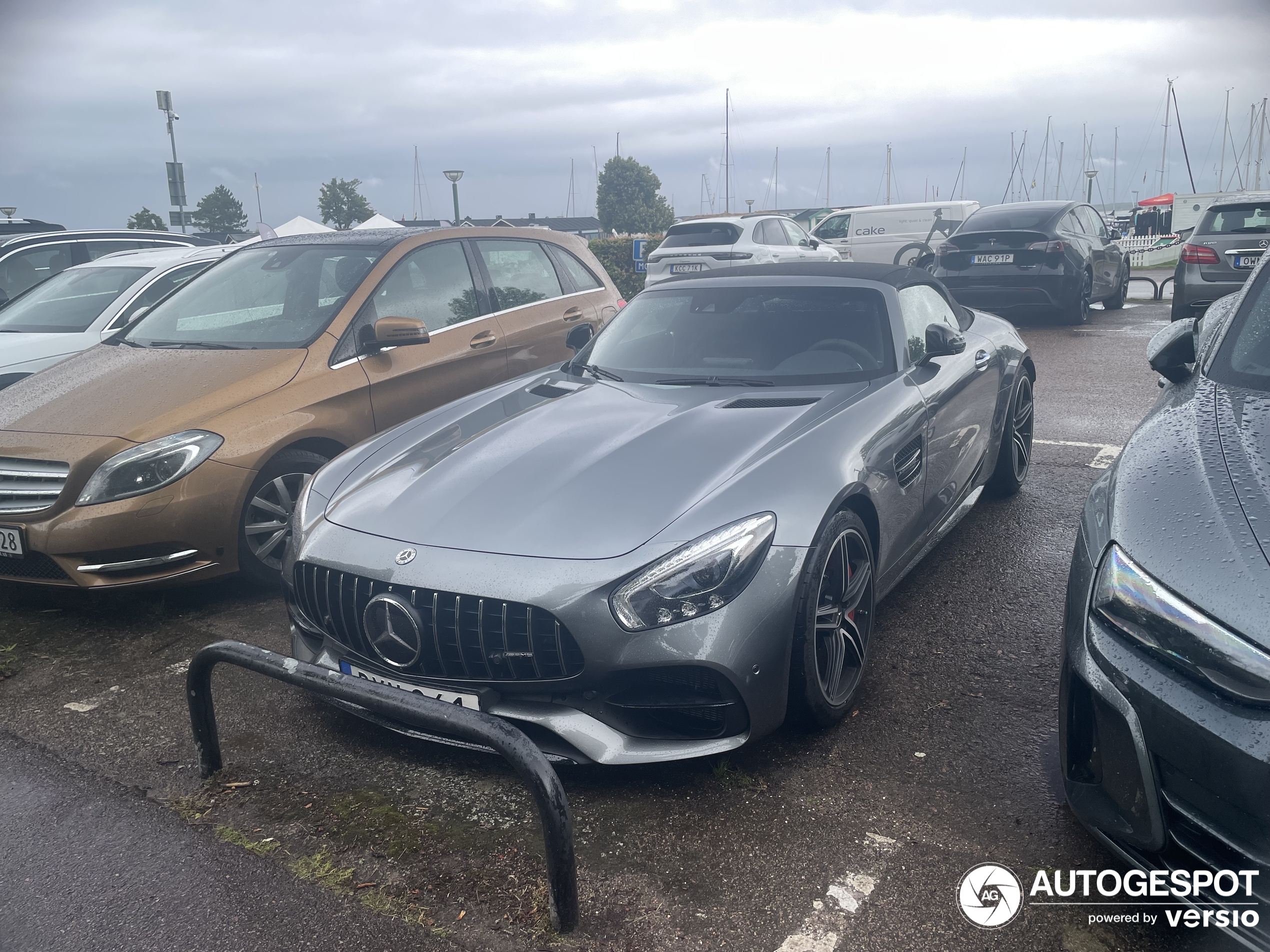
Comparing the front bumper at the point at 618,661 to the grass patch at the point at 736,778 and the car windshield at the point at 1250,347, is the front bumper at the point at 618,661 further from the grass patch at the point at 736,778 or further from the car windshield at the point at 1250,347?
the car windshield at the point at 1250,347

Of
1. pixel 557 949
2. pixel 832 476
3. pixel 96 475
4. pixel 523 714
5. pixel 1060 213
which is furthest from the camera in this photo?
pixel 1060 213

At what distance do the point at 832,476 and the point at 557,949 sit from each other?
158 cm

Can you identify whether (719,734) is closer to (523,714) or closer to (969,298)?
(523,714)

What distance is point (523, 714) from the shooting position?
8.84 feet

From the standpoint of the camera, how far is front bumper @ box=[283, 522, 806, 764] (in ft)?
8.56

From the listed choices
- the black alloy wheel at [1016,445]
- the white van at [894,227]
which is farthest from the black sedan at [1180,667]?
the white van at [894,227]

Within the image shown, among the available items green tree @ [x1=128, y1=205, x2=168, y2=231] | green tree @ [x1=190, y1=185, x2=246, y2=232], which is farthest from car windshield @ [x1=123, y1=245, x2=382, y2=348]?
green tree @ [x1=190, y1=185, x2=246, y2=232]

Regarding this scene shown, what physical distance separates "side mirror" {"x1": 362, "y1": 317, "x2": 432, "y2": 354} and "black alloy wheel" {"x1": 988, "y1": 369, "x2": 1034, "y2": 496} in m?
3.03

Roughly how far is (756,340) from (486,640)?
1.99 m

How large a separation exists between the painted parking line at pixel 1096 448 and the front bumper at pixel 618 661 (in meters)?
4.05

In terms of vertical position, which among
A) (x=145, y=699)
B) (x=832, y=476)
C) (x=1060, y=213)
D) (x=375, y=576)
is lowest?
(x=145, y=699)

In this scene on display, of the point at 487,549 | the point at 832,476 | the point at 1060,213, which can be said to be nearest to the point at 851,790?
the point at 832,476

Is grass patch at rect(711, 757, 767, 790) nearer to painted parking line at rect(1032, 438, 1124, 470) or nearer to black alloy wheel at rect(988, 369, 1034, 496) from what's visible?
black alloy wheel at rect(988, 369, 1034, 496)

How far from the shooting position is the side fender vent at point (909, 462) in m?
3.59
